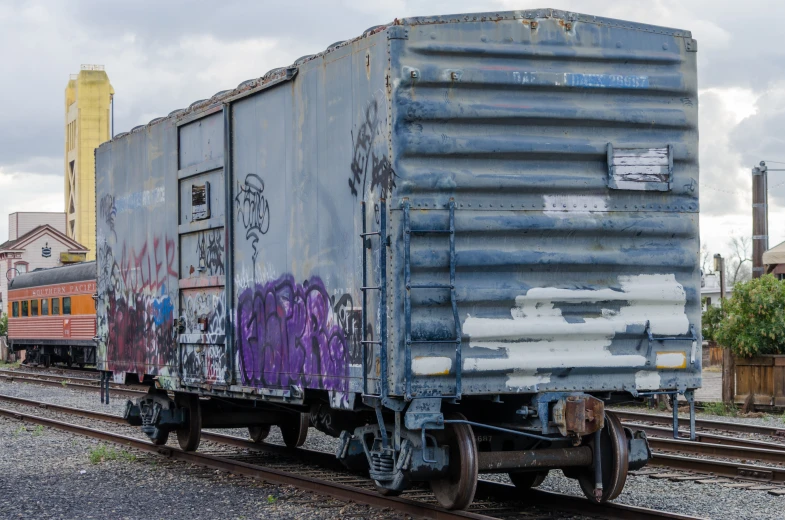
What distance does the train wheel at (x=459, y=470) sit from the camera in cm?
759

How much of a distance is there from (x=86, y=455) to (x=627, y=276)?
24.7 feet

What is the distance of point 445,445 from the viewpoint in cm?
780

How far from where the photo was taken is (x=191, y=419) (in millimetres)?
11977

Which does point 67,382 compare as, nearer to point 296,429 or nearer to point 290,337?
point 296,429

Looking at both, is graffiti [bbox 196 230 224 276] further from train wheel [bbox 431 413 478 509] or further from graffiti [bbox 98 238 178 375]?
train wheel [bbox 431 413 478 509]

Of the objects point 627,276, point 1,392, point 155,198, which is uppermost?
point 155,198

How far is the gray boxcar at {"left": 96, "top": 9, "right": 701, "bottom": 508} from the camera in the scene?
24.5 ft

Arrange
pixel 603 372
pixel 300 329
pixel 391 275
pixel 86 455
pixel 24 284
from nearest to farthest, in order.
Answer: pixel 391 275 < pixel 603 372 < pixel 300 329 < pixel 86 455 < pixel 24 284

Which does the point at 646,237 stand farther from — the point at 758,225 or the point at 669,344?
the point at 758,225

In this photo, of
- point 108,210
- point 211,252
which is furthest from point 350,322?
point 108,210

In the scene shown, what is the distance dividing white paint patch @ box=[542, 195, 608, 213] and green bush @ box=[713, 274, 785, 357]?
32.9 ft

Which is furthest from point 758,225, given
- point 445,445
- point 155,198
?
point 445,445

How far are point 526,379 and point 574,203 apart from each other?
4.54 ft

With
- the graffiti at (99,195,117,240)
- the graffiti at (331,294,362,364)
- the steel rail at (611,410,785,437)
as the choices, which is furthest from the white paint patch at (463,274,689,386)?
the graffiti at (99,195,117,240)
